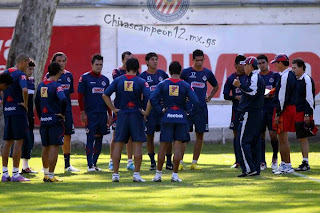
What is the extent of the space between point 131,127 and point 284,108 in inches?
125

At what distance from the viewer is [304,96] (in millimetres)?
16500

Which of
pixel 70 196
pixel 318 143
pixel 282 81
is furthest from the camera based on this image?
pixel 318 143

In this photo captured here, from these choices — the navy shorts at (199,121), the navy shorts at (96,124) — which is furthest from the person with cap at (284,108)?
the navy shorts at (96,124)

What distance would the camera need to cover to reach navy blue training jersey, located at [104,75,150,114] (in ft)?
47.2

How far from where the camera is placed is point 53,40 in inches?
1001

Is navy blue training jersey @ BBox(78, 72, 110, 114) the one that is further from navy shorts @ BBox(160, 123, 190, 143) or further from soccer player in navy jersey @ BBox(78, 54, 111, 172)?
navy shorts @ BBox(160, 123, 190, 143)

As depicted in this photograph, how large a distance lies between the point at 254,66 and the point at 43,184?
160 inches

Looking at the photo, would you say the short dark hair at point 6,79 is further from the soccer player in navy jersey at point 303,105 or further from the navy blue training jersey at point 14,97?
the soccer player in navy jersey at point 303,105

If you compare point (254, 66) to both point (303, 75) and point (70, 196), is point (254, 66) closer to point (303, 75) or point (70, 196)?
point (303, 75)

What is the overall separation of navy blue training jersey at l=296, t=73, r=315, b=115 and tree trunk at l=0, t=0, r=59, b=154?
873cm

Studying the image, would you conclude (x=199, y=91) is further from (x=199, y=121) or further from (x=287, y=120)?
(x=287, y=120)

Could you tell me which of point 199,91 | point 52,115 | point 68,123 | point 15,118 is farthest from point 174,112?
point 68,123

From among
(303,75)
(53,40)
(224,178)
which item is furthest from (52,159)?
(53,40)

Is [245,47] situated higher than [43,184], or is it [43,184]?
[245,47]
